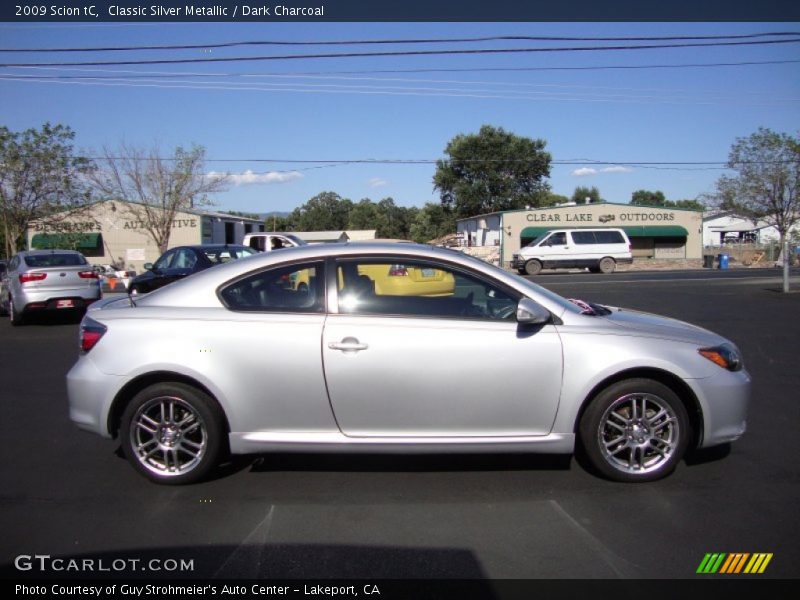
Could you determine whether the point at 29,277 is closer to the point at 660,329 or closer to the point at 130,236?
the point at 660,329

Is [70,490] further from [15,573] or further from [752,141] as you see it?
[752,141]

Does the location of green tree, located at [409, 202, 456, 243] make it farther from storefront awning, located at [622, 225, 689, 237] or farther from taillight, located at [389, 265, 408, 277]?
taillight, located at [389, 265, 408, 277]

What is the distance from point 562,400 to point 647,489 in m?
0.87

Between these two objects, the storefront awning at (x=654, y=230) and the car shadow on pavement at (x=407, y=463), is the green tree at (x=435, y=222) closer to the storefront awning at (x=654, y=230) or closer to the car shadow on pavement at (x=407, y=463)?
the storefront awning at (x=654, y=230)

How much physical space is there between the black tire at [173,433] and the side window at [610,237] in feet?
101

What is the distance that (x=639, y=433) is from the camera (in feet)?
14.5

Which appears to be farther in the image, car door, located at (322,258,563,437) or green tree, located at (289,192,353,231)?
green tree, located at (289,192,353,231)

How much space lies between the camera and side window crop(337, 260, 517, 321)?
4.43m

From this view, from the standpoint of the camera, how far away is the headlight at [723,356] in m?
4.45

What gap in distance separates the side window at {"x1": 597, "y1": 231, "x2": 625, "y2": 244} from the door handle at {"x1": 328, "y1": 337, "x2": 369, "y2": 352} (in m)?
30.5

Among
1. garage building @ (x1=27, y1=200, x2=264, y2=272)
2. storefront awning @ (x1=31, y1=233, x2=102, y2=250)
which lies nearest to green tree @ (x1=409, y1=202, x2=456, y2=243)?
garage building @ (x1=27, y1=200, x2=264, y2=272)

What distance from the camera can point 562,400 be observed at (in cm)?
428

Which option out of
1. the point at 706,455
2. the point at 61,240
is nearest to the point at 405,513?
the point at 706,455

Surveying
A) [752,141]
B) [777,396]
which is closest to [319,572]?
[777,396]
